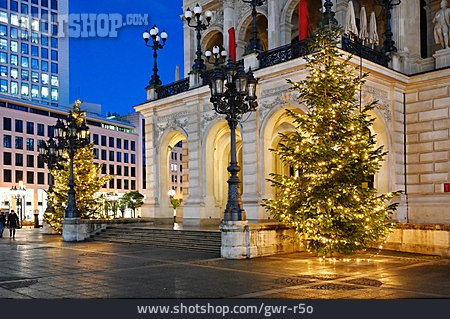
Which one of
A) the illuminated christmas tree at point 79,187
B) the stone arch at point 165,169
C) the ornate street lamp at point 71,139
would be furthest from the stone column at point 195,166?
the illuminated christmas tree at point 79,187

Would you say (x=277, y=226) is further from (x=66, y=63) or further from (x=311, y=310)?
(x=66, y=63)

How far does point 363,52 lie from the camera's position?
82.7 ft

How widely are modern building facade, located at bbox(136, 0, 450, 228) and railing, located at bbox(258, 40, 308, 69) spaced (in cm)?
5

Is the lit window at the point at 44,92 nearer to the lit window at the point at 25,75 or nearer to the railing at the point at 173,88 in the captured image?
the lit window at the point at 25,75

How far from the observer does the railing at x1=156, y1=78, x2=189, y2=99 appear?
3169cm

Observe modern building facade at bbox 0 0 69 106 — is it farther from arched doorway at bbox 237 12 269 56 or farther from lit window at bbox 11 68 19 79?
arched doorway at bbox 237 12 269 56

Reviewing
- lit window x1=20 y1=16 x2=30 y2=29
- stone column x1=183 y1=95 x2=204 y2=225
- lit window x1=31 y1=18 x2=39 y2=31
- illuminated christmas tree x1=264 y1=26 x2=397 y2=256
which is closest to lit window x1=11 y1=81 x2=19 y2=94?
lit window x1=20 y1=16 x2=30 y2=29

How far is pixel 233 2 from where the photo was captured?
33844 millimetres

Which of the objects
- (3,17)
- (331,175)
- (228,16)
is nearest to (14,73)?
(3,17)

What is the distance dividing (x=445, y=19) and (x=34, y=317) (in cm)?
2431

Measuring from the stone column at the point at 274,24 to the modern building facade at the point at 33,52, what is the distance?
277 ft

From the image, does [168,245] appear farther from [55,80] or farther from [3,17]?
[55,80]

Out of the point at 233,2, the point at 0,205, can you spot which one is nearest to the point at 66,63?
the point at 0,205

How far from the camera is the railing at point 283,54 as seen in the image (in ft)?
80.5
